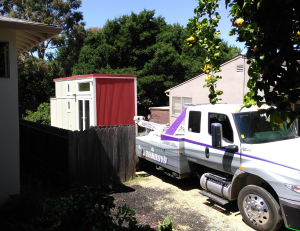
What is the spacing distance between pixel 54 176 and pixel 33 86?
20.9 m

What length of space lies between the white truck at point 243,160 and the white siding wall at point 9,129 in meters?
3.67

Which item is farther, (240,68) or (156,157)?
(240,68)

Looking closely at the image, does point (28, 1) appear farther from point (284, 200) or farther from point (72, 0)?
point (284, 200)

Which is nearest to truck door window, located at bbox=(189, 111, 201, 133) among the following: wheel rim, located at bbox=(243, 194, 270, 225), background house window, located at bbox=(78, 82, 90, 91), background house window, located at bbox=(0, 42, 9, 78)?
wheel rim, located at bbox=(243, 194, 270, 225)

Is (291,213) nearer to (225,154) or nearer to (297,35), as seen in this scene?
(225,154)

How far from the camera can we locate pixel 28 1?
31562 mm

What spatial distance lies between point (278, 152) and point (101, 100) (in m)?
8.80

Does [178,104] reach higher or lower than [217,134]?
higher

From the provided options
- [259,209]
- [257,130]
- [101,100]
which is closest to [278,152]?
[257,130]

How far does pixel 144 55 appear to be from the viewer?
2417 centimetres

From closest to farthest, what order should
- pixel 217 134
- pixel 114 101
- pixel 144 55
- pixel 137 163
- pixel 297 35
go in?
1. pixel 297 35
2. pixel 217 134
3. pixel 137 163
4. pixel 114 101
5. pixel 144 55

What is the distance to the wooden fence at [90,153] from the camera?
24.1ft

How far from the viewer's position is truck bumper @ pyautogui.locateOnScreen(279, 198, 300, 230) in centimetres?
444

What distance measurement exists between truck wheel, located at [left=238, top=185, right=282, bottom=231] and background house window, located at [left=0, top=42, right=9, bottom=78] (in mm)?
5138
